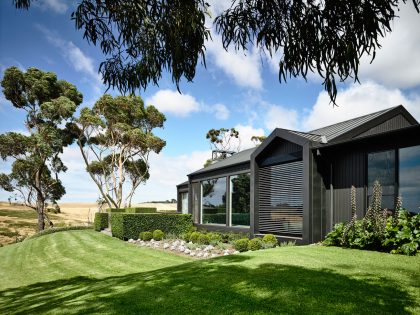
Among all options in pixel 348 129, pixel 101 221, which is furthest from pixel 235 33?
pixel 101 221

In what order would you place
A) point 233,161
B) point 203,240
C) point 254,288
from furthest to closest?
point 233,161 < point 203,240 < point 254,288

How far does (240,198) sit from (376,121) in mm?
7508

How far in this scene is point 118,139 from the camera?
33938 mm

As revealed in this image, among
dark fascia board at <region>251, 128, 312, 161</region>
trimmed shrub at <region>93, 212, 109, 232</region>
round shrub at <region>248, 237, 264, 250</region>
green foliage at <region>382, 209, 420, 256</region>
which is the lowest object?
trimmed shrub at <region>93, 212, 109, 232</region>

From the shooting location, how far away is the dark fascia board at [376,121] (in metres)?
12.5

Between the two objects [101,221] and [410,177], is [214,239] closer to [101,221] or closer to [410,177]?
[410,177]

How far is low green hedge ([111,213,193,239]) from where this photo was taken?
1877 centimetres

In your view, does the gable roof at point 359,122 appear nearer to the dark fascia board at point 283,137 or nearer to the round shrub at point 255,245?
the dark fascia board at point 283,137

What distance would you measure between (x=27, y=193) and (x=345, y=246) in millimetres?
29445

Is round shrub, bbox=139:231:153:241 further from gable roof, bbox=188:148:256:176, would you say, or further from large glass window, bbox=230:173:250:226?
gable roof, bbox=188:148:256:176

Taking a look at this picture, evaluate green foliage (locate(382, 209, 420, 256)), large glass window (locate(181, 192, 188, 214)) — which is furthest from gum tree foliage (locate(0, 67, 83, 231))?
green foliage (locate(382, 209, 420, 256))

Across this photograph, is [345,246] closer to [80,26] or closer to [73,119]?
[80,26]

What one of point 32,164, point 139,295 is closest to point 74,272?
point 139,295

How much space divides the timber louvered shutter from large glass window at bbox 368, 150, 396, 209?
106 inches
